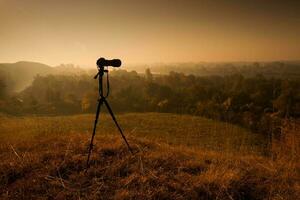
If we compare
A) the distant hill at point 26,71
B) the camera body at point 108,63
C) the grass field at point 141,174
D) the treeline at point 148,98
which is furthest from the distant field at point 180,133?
the distant hill at point 26,71

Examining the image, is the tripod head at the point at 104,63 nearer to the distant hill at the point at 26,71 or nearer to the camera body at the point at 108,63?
the camera body at the point at 108,63

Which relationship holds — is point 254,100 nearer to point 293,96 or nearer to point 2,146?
point 293,96

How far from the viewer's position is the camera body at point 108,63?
3698 millimetres

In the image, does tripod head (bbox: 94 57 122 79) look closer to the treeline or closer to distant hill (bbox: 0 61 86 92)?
the treeline

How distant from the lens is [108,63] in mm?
3738

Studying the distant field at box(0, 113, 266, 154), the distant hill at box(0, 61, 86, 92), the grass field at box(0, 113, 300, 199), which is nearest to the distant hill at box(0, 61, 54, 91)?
the distant hill at box(0, 61, 86, 92)

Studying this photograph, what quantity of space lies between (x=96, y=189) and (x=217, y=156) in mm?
2487

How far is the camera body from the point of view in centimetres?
370

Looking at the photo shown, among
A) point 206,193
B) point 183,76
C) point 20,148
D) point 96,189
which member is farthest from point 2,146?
point 183,76

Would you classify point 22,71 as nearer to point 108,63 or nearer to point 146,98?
point 146,98

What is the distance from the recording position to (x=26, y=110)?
3484 cm

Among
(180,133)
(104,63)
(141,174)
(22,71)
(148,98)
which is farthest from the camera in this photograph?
(22,71)

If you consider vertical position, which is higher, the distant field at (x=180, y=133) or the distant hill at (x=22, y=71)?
the distant hill at (x=22, y=71)

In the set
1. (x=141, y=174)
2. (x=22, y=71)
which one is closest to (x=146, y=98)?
(x=141, y=174)
